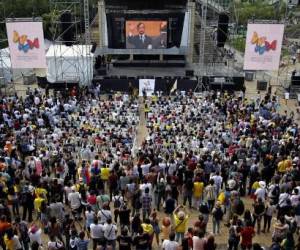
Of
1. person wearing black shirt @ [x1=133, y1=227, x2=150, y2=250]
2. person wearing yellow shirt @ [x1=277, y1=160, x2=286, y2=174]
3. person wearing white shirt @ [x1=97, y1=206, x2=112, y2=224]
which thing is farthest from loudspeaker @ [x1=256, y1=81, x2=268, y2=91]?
person wearing black shirt @ [x1=133, y1=227, x2=150, y2=250]

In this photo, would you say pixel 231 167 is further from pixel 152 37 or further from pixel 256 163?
pixel 152 37

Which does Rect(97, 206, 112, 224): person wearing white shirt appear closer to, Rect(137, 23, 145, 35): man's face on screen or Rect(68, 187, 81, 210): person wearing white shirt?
Rect(68, 187, 81, 210): person wearing white shirt

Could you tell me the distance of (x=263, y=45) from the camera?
2348 centimetres

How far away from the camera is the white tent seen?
27.1 m

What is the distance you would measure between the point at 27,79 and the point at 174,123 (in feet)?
46.8

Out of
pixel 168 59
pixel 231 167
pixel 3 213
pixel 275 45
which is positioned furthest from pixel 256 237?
pixel 168 59

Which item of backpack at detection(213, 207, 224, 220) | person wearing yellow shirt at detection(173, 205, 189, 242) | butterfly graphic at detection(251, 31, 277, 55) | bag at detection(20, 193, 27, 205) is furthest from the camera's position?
butterfly graphic at detection(251, 31, 277, 55)

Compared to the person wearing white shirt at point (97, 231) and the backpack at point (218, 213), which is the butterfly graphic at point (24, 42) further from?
the backpack at point (218, 213)

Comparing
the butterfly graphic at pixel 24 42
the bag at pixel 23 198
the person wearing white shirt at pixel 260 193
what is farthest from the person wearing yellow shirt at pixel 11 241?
the butterfly graphic at pixel 24 42

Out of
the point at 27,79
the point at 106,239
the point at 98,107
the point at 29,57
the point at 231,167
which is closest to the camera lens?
the point at 106,239

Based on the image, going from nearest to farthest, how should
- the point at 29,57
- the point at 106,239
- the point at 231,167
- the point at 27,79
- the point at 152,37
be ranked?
the point at 106,239
the point at 231,167
the point at 29,57
the point at 27,79
the point at 152,37

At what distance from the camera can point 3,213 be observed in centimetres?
1056

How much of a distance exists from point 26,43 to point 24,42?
0.12 meters

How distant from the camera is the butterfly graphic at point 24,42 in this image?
2328 centimetres
